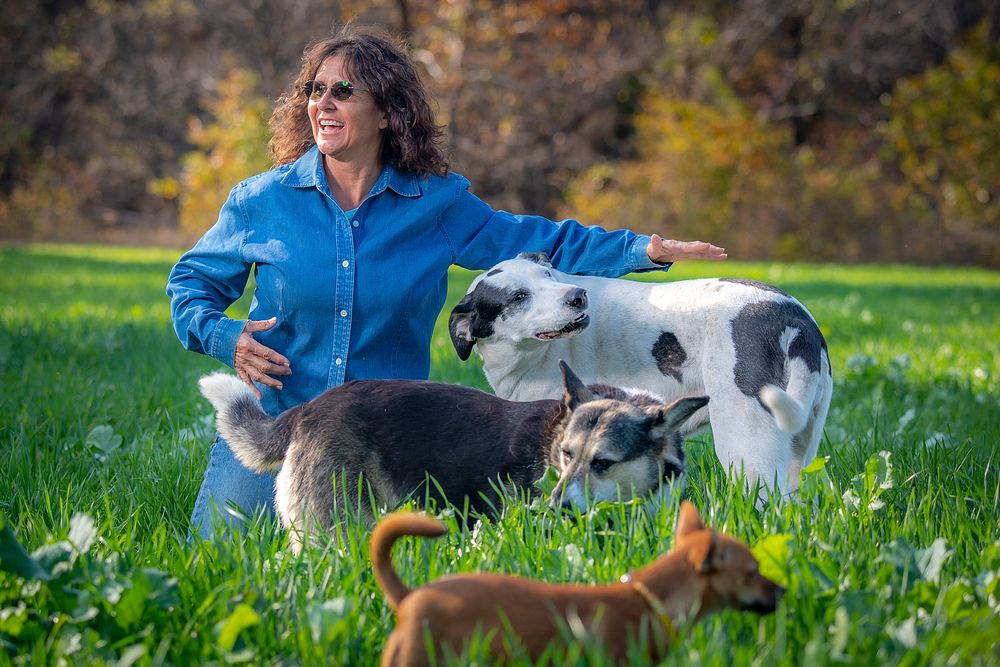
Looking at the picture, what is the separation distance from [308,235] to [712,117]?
21.4m

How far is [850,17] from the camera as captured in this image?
25.2 meters

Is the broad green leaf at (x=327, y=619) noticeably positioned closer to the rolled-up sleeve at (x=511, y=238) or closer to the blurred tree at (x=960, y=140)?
the rolled-up sleeve at (x=511, y=238)

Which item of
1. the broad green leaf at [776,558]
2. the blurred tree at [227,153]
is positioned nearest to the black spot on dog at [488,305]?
the broad green leaf at [776,558]

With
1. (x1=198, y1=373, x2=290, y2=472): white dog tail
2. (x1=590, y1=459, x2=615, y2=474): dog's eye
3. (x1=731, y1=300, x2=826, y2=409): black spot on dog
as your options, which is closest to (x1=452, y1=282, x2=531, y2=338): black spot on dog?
(x1=731, y1=300, x2=826, y2=409): black spot on dog

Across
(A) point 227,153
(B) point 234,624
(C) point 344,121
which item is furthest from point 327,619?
(A) point 227,153

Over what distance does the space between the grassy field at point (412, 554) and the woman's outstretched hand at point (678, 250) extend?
809mm

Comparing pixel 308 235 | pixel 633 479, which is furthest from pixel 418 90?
pixel 633 479

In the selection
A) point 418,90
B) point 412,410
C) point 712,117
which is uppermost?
point 712,117

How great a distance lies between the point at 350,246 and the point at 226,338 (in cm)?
61

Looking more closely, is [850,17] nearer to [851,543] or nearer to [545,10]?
[545,10]

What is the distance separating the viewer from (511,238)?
4281mm

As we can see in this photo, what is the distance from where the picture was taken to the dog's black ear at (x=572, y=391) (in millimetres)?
3025

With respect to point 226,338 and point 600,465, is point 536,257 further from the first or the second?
point 600,465

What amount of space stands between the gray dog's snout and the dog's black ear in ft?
2.42
